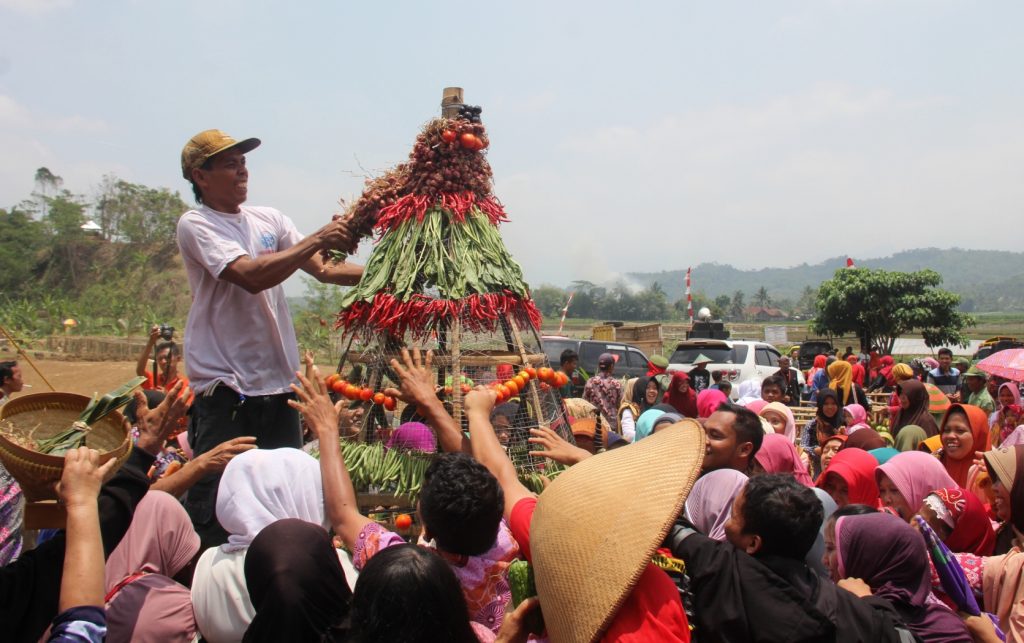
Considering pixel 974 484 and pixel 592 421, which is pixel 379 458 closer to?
pixel 592 421

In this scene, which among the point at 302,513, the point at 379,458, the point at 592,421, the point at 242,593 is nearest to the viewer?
the point at 242,593

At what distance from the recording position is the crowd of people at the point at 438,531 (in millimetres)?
2006

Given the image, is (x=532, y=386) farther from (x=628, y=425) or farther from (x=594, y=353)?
(x=594, y=353)

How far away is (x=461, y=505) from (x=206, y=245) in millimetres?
1926

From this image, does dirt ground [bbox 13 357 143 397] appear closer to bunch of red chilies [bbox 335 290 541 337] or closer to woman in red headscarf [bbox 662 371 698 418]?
woman in red headscarf [bbox 662 371 698 418]

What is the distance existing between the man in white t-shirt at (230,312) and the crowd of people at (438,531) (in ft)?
0.03

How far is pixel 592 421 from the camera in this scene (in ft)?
18.3

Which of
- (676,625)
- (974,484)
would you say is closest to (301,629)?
(676,625)

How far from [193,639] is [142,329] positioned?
36534mm

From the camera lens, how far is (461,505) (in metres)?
2.38

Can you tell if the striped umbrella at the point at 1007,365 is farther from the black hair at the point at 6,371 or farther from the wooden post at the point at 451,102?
the black hair at the point at 6,371

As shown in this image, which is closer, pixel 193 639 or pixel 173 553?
→ pixel 193 639

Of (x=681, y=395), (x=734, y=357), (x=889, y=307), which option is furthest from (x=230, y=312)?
(x=889, y=307)

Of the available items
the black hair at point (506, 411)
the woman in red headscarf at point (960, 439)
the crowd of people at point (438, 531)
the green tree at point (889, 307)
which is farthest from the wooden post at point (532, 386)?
the green tree at point (889, 307)
